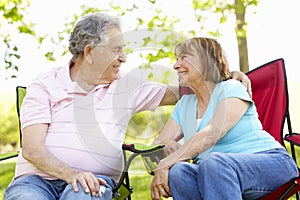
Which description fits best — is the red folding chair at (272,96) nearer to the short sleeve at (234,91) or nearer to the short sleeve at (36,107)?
the short sleeve at (234,91)

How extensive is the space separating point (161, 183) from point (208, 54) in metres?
0.66

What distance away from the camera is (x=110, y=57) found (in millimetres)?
2578

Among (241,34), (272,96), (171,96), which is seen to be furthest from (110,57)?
(241,34)

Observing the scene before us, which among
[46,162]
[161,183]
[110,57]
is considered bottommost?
[161,183]

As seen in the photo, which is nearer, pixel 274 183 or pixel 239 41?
pixel 274 183

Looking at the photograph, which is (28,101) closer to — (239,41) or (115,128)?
(115,128)

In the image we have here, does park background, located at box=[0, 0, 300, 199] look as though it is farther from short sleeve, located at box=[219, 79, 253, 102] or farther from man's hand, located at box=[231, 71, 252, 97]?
short sleeve, located at box=[219, 79, 253, 102]

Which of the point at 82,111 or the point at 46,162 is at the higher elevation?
the point at 82,111

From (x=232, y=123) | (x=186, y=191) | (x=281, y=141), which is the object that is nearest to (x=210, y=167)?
(x=186, y=191)

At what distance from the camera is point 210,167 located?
218 centimetres

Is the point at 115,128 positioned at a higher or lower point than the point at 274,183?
higher

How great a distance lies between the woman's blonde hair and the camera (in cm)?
255

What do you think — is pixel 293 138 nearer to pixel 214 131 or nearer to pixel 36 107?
pixel 214 131

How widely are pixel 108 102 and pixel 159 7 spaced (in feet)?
7.34
